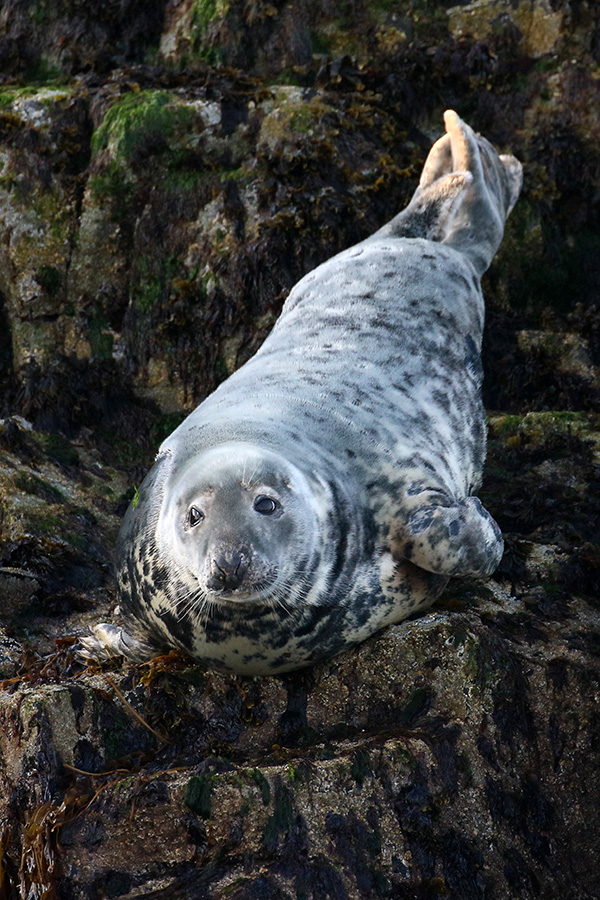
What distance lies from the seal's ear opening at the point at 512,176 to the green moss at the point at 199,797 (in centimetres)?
471

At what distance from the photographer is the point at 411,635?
4074mm

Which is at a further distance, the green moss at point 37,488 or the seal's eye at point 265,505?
the green moss at point 37,488

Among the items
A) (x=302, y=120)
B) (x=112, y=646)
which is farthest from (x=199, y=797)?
(x=302, y=120)

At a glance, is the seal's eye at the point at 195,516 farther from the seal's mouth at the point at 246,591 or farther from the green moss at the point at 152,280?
the green moss at the point at 152,280

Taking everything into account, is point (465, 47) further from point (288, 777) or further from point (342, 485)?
point (288, 777)

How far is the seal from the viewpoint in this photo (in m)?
3.59

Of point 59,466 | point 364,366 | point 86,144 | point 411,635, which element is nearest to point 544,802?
point 411,635

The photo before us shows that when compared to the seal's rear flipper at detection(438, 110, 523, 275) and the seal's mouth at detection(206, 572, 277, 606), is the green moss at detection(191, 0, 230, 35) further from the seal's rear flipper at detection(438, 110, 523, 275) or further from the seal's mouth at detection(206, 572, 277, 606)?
the seal's mouth at detection(206, 572, 277, 606)

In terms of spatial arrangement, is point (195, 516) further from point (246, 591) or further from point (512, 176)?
point (512, 176)

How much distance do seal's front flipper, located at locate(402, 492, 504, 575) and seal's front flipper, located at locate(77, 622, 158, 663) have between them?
1266 mm

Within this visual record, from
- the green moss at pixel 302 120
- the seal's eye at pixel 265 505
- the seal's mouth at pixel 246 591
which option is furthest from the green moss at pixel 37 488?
the green moss at pixel 302 120

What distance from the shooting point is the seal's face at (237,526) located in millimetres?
3396

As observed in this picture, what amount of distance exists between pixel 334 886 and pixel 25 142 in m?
6.27

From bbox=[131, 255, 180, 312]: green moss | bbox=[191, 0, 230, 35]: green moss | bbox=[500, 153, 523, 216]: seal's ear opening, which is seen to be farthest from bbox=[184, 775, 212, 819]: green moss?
bbox=[191, 0, 230, 35]: green moss
